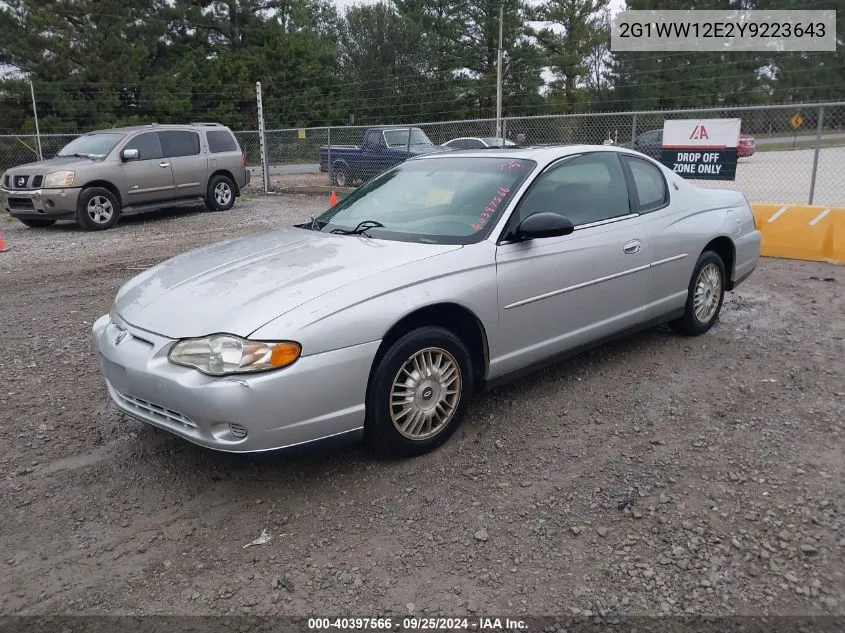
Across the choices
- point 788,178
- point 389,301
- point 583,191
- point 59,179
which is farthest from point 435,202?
point 788,178

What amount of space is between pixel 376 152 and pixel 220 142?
4.77 metres

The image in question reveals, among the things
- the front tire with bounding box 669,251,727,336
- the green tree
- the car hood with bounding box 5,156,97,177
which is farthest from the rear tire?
the green tree

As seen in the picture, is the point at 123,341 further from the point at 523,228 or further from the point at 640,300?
the point at 640,300

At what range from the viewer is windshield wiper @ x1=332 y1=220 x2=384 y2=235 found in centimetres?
418

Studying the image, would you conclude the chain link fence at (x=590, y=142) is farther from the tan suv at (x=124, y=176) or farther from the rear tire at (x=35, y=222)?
the rear tire at (x=35, y=222)

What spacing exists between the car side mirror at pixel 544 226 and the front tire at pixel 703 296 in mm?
1843

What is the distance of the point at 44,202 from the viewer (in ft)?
37.2

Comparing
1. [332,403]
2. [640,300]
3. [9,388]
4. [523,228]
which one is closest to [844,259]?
[640,300]

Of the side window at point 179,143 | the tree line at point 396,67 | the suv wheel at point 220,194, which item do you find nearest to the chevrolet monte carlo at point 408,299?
the side window at point 179,143

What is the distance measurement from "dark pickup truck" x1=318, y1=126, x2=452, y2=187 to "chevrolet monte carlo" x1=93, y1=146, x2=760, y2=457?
1281 centimetres

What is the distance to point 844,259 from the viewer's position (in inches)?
313

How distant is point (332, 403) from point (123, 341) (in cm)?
114

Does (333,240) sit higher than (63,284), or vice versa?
(333,240)

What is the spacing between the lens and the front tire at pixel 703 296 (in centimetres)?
526
